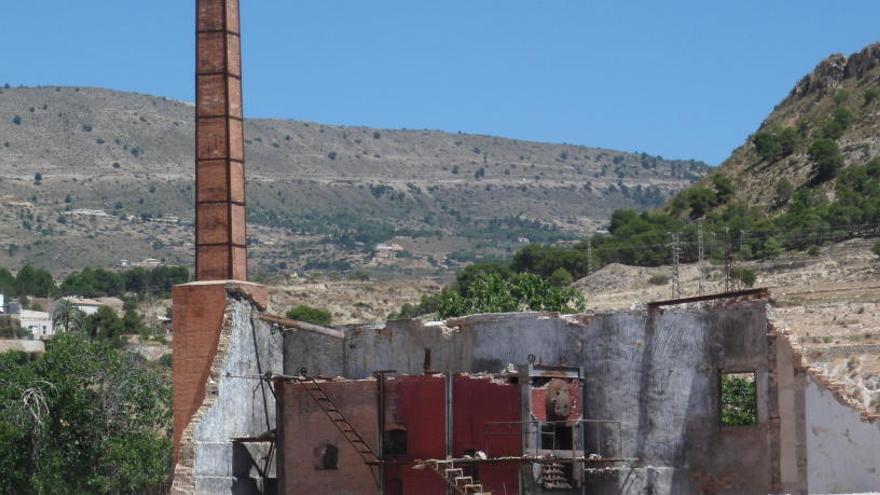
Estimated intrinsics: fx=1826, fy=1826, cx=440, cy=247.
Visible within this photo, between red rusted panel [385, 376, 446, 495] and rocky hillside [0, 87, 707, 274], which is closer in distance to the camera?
red rusted panel [385, 376, 446, 495]

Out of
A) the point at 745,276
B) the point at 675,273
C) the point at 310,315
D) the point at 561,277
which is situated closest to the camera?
the point at 675,273

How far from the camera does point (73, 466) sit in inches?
2028

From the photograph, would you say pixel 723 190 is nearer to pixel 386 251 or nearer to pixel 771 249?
pixel 771 249

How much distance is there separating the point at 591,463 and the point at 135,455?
63.6ft

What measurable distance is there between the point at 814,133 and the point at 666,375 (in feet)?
223

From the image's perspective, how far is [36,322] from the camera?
375ft

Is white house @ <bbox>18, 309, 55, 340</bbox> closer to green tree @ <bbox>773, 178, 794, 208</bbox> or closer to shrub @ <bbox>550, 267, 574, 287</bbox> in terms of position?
shrub @ <bbox>550, 267, 574, 287</bbox>

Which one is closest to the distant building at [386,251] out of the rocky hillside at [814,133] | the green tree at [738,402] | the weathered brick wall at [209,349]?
the rocky hillside at [814,133]

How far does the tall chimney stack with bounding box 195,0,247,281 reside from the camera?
39.3 metres

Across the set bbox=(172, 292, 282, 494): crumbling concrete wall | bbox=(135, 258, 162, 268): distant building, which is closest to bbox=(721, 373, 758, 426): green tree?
bbox=(172, 292, 282, 494): crumbling concrete wall

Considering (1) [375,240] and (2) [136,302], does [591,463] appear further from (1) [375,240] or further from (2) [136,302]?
(1) [375,240]

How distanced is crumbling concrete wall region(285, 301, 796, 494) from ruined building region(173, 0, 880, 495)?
0.04 meters

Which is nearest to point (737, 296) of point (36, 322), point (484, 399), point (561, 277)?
point (484, 399)

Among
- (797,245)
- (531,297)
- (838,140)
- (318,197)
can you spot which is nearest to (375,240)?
(318,197)
